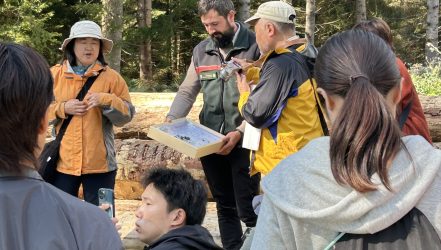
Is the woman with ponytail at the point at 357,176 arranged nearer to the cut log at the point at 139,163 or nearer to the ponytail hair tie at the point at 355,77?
the ponytail hair tie at the point at 355,77

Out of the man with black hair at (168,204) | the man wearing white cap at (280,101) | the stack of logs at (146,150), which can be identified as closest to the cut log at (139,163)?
the stack of logs at (146,150)

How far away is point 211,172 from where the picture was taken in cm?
498

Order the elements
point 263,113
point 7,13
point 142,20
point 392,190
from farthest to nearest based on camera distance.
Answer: point 142,20
point 7,13
point 263,113
point 392,190

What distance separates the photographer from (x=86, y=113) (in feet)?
14.9

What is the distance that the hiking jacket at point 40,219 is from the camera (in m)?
1.64

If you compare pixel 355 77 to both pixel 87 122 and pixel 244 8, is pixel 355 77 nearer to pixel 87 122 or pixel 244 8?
pixel 87 122

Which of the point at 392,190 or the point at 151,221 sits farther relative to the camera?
the point at 151,221

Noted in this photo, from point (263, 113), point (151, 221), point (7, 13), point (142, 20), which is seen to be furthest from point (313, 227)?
point (142, 20)

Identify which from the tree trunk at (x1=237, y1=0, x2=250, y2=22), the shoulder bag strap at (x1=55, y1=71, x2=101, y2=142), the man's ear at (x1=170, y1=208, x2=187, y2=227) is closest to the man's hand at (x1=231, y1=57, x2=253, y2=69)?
the shoulder bag strap at (x1=55, y1=71, x2=101, y2=142)

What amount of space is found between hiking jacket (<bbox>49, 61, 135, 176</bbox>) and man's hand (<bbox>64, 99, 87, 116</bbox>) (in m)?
0.04

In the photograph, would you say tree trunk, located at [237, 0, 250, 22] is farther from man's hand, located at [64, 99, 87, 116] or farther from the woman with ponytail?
the woman with ponytail

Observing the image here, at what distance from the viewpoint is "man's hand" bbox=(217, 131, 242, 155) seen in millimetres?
4591

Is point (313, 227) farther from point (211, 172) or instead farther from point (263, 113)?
point (211, 172)

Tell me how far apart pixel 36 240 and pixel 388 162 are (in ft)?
3.51
